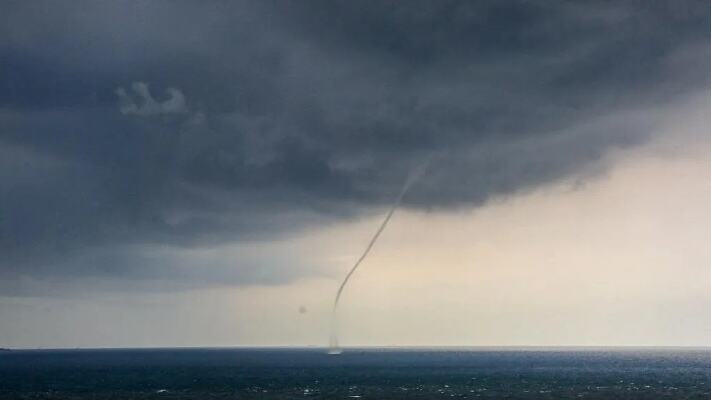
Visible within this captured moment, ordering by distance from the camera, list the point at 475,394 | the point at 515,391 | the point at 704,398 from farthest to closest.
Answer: the point at 515,391 < the point at 475,394 < the point at 704,398

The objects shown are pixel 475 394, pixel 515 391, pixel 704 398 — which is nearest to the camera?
pixel 704 398

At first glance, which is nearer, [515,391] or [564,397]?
[564,397]

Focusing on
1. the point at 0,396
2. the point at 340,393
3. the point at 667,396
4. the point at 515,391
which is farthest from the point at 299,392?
the point at 667,396

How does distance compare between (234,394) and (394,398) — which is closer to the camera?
(394,398)

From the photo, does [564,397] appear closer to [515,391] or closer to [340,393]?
[515,391]

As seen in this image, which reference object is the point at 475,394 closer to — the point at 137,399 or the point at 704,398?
the point at 704,398

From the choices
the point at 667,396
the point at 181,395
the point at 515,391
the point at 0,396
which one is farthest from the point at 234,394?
the point at 667,396

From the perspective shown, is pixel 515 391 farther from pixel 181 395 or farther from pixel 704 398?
pixel 181 395

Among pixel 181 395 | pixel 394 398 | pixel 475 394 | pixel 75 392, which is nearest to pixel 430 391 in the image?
pixel 475 394
